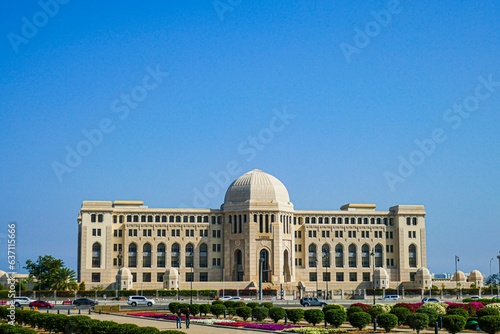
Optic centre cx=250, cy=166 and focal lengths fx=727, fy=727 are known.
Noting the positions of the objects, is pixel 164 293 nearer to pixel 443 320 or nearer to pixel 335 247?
pixel 335 247

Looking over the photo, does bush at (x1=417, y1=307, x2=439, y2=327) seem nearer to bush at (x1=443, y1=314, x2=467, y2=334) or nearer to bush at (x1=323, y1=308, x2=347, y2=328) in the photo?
bush at (x1=443, y1=314, x2=467, y2=334)

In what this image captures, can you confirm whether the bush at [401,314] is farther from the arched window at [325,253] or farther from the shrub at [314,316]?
the arched window at [325,253]

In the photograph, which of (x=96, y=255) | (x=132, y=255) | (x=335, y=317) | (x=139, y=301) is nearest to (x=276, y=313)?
(x=335, y=317)

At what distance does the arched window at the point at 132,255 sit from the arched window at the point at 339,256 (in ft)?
113

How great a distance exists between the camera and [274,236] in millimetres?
119312

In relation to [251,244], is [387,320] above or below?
below

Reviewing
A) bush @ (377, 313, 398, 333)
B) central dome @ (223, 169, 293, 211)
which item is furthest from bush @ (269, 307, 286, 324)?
central dome @ (223, 169, 293, 211)

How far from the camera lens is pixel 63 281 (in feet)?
351

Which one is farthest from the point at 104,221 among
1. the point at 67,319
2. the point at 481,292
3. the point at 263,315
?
the point at 67,319

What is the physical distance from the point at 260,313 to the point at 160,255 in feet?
237

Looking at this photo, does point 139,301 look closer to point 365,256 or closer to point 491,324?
point 491,324

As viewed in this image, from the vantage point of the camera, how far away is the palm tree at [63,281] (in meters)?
106

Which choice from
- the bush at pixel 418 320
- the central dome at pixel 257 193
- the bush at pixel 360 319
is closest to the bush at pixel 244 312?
the bush at pixel 360 319

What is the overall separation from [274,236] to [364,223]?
18.4 meters
